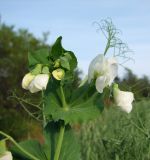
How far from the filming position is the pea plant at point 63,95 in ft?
4.32

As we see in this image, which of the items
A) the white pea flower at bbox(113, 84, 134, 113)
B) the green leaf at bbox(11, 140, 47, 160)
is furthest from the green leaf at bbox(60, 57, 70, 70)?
the green leaf at bbox(11, 140, 47, 160)

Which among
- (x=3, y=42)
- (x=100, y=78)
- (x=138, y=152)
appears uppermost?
(x=3, y=42)

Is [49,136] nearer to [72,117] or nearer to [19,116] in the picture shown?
[72,117]

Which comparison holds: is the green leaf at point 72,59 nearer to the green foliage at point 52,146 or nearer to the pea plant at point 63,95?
the pea plant at point 63,95

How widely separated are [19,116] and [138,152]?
31.3ft

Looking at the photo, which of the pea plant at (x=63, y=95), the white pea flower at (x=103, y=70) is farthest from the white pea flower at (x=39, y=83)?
the white pea flower at (x=103, y=70)

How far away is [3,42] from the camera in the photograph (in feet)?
41.9

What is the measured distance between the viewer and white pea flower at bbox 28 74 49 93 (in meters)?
1.30

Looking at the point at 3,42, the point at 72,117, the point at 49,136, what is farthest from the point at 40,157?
the point at 3,42

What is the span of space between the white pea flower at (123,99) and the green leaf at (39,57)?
216mm

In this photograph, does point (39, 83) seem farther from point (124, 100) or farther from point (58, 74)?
point (124, 100)

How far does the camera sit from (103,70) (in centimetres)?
132

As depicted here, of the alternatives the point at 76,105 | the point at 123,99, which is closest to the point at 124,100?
the point at 123,99

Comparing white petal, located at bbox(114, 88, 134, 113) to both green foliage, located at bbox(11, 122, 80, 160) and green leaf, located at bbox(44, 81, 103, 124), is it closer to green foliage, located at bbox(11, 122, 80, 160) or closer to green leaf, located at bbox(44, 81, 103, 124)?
green leaf, located at bbox(44, 81, 103, 124)
